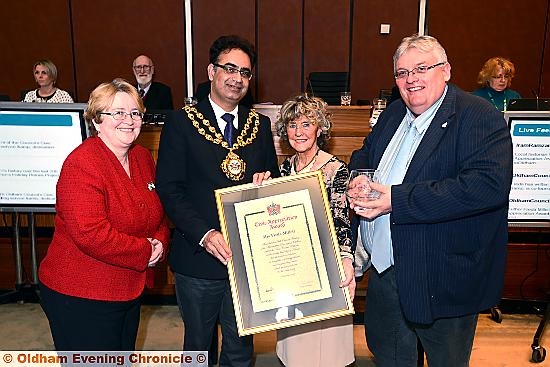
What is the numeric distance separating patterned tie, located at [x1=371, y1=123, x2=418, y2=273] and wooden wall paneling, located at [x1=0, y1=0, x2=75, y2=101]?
6.47 m

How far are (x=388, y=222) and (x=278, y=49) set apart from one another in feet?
19.3

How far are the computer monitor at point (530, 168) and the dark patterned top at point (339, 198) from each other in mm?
1182

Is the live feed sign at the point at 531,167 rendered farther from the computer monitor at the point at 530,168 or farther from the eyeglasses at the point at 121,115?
the eyeglasses at the point at 121,115

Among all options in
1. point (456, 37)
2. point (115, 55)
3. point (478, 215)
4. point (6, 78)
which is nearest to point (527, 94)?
point (456, 37)

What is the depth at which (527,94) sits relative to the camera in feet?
23.6

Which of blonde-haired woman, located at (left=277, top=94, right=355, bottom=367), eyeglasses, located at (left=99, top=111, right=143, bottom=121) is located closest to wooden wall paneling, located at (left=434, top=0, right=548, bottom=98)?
blonde-haired woman, located at (left=277, top=94, right=355, bottom=367)

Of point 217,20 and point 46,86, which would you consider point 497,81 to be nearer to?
point 217,20

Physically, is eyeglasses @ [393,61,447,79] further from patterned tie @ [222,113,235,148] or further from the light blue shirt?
patterned tie @ [222,113,235,148]

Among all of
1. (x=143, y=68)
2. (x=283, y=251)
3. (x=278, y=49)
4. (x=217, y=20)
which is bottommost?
(x=283, y=251)

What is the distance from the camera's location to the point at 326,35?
7125 mm

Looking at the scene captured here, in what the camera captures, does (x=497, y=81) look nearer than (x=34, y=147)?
No

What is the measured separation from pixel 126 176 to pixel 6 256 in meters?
2.49

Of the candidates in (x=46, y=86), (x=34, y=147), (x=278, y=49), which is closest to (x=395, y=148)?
(x=34, y=147)

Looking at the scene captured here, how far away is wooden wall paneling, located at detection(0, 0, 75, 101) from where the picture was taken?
693 cm
